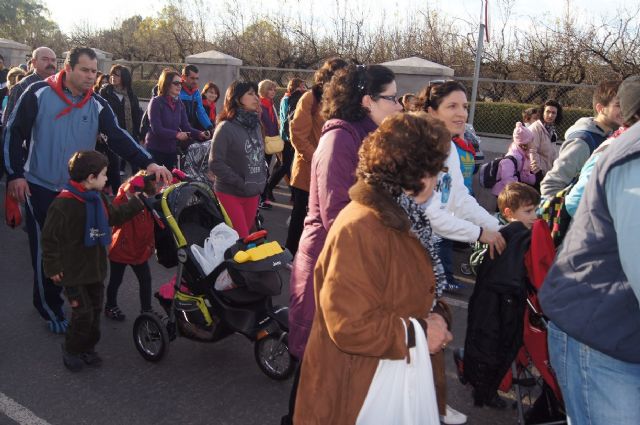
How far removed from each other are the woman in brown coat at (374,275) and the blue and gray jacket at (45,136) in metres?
2.96

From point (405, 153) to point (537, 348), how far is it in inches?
62.8

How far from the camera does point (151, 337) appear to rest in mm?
4637

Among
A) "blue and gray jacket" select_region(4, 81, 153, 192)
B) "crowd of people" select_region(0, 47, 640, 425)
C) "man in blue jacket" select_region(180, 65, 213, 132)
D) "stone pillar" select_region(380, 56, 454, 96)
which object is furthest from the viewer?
"stone pillar" select_region(380, 56, 454, 96)

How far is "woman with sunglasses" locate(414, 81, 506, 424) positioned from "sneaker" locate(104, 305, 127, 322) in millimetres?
2755

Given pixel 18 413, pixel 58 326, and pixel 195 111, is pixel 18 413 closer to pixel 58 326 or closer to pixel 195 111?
pixel 58 326

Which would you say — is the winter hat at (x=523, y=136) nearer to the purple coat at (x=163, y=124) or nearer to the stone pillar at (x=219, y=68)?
the purple coat at (x=163, y=124)

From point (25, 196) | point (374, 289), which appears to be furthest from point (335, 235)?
point (25, 196)

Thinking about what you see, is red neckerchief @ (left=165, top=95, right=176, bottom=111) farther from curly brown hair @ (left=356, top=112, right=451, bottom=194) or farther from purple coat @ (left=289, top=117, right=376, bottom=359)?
curly brown hair @ (left=356, top=112, right=451, bottom=194)

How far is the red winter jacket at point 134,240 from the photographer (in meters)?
4.94

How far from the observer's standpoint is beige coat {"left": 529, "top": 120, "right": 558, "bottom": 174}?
781 centimetres

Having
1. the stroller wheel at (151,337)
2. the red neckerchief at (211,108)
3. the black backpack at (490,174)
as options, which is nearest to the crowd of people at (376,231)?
the stroller wheel at (151,337)

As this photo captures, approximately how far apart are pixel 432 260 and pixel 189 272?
2.29m

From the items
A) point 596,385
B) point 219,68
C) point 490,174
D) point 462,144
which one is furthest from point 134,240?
point 219,68

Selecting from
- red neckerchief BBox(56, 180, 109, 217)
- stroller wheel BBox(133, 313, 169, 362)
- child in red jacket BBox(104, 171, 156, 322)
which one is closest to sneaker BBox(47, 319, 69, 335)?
child in red jacket BBox(104, 171, 156, 322)
